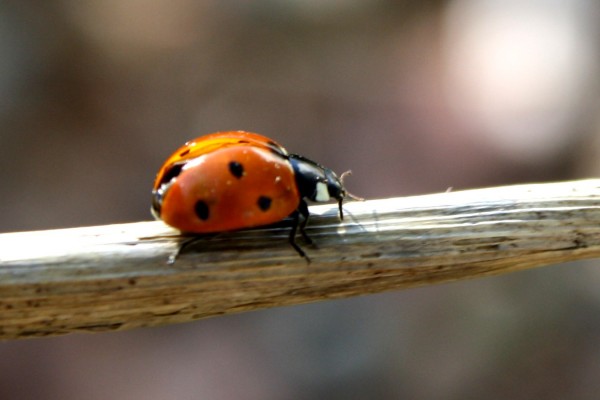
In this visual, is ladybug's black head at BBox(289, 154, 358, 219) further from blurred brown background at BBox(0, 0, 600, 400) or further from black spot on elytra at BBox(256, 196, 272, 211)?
blurred brown background at BBox(0, 0, 600, 400)

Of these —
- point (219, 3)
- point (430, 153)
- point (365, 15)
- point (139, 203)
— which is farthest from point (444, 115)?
point (139, 203)

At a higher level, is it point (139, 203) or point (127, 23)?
point (127, 23)

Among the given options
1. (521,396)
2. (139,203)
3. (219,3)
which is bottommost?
(521,396)

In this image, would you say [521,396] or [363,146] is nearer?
[521,396]

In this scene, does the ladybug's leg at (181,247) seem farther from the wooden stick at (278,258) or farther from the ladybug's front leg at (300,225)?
the ladybug's front leg at (300,225)

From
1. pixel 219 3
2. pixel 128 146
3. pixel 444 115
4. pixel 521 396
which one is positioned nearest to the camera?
pixel 521 396

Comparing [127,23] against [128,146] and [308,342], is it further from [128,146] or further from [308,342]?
[308,342]
